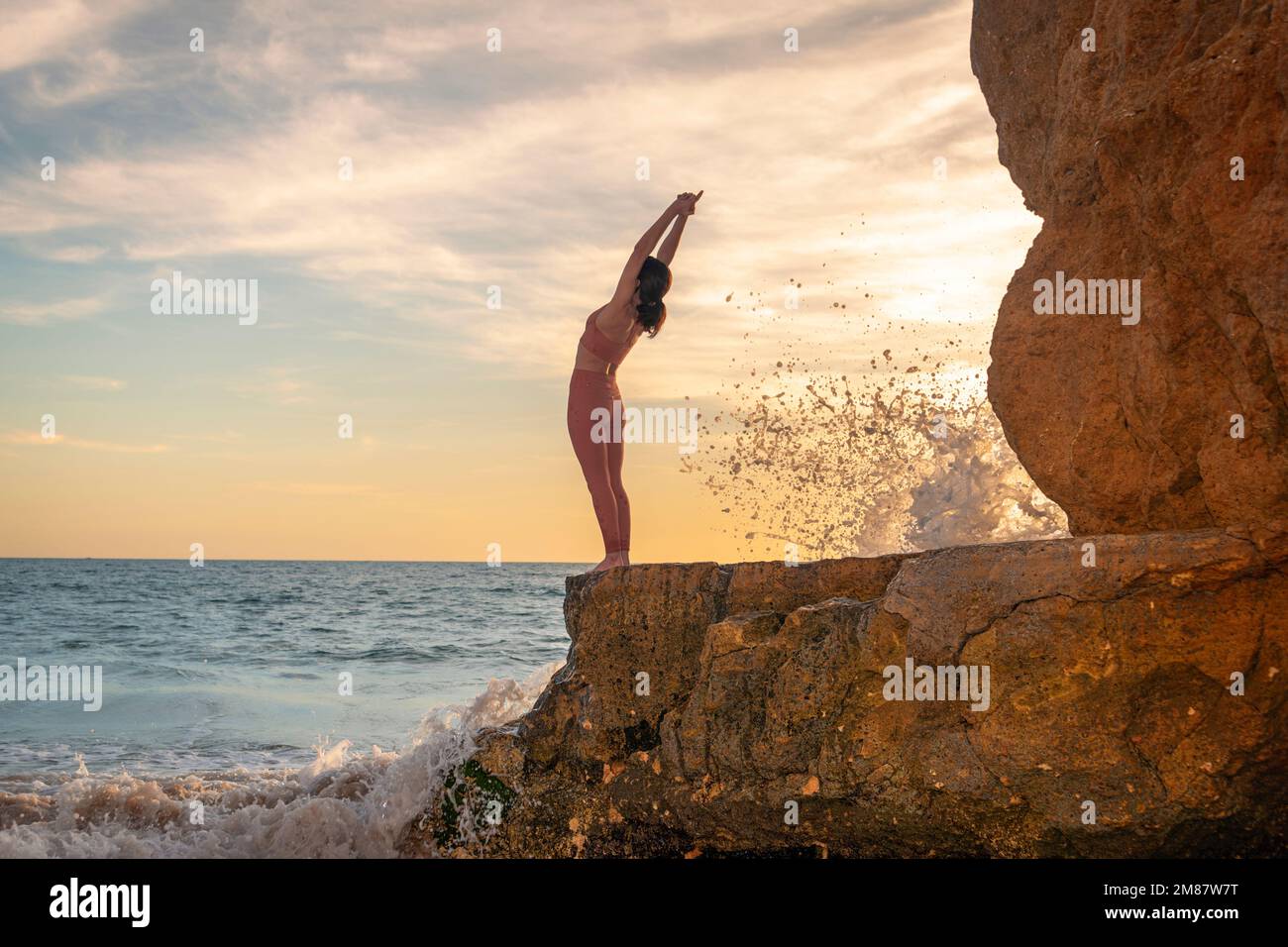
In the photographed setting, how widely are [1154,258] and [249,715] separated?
11.3 metres

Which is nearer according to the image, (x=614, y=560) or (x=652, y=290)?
(x=652, y=290)

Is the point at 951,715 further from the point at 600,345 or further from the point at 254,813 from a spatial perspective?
the point at 254,813

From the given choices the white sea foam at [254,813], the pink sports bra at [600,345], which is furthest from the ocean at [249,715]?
the pink sports bra at [600,345]

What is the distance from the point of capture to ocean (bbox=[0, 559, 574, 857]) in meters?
5.78

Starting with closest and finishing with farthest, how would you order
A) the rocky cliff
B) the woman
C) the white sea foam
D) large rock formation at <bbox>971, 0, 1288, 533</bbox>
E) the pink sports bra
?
large rock formation at <bbox>971, 0, 1288, 533</bbox> → the rocky cliff → the white sea foam → the woman → the pink sports bra

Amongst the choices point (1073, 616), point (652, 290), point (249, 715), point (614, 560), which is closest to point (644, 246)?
point (652, 290)

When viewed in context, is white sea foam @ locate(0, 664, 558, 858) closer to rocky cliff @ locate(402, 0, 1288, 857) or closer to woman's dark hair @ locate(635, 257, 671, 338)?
rocky cliff @ locate(402, 0, 1288, 857)

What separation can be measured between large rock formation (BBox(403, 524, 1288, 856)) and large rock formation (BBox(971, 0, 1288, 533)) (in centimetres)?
50

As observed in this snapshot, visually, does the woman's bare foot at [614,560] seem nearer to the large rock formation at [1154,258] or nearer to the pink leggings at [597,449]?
the pink leggings at [597,449]

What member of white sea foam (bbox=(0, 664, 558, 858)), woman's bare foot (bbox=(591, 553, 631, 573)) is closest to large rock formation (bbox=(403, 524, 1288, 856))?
white sea foam (bbox=(0, 664, 558, 858))

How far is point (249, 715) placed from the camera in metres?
12.4

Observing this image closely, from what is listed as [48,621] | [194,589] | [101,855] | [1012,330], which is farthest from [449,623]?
[1012,330]

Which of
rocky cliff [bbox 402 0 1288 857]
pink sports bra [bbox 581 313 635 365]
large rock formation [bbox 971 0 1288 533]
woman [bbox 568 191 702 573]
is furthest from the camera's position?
pink sports bra [bbox 581 313 635 365]

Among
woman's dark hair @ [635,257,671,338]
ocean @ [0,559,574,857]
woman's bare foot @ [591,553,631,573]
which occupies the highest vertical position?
woman's dark hair @ [635,257,671,338]
